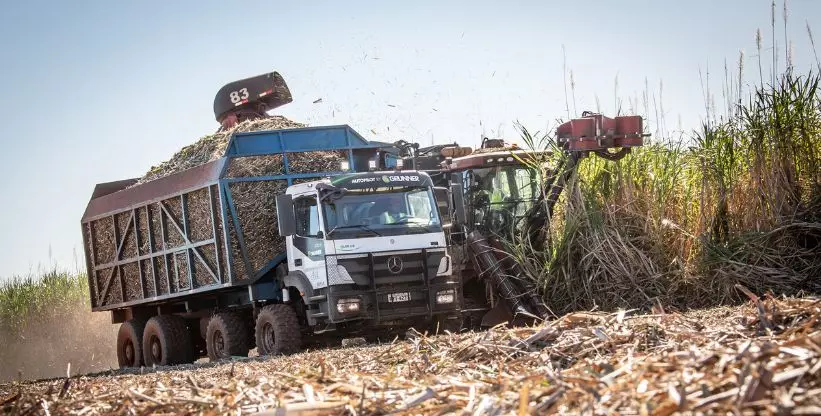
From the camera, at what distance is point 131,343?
68.2 ft

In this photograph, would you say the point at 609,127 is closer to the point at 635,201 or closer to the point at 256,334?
the point at 635,201

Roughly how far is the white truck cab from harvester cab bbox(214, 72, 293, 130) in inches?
221

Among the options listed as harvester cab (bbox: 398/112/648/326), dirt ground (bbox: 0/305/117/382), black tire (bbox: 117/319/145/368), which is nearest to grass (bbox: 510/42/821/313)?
harvester cab (bbox: 398/112/648/326)

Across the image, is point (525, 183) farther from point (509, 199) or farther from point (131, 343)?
point (131, 343)

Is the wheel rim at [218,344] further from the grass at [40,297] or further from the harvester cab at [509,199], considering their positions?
the grass at [40,297]

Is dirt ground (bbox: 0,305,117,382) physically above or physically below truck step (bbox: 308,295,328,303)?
below

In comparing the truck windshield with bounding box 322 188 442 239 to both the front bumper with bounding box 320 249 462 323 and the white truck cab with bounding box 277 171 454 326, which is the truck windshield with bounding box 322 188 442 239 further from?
the front bumper with bounding box 320 249 462 323

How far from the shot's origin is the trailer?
15281 mm

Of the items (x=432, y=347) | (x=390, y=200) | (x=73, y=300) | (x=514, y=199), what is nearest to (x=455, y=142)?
(x=514, y=199)

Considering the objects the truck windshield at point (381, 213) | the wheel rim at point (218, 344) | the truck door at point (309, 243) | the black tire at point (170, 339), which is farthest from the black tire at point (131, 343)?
the truck windshield at point (381, 213)

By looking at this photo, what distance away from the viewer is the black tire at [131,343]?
66.0 ft

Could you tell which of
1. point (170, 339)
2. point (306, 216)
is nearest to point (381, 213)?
point (306, 216)

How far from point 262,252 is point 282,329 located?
151cm

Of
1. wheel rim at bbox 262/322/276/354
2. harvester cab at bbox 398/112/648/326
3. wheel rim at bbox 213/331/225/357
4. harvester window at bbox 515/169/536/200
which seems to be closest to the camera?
harvester cab at bbox 398/112/648/326
